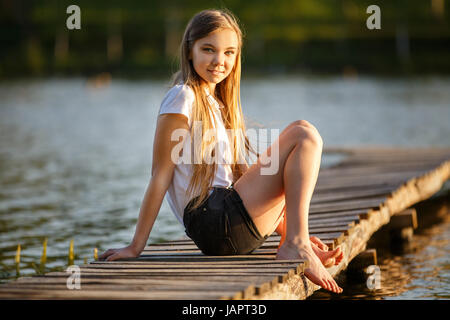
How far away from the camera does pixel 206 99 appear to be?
403 centimetres

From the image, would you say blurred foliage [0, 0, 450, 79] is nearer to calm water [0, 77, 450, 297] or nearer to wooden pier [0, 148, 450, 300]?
calm water [0, 77, 450, 297]

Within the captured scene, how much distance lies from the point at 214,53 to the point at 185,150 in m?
0.54

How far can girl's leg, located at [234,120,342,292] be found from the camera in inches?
149

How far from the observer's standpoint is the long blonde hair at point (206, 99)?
394 cm

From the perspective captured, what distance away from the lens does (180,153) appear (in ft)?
13.0

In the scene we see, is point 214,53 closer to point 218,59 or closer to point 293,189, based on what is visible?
point 218,59

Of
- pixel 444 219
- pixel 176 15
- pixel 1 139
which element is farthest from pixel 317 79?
pixel 444 219

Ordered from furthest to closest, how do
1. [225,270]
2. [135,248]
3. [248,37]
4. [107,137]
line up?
1. [248,37]
2. [107,137]
3. [135,248]
4. [225,270]

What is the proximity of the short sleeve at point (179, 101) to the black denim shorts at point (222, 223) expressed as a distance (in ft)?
1.38

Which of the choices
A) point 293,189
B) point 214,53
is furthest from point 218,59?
point 293,189

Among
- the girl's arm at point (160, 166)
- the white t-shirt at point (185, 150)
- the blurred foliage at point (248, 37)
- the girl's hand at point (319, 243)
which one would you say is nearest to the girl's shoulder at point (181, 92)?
the white t-shirt at point (185, 150)

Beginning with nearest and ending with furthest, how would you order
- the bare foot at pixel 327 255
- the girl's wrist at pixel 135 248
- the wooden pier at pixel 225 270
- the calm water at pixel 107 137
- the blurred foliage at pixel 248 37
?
the wooden pier at pixel 225 270 < the bare foot at pixel 327 255 < the girl's wrist at pixel 135 248 < the calm water at pixel 107 137 < the blurred foliage at pixel 248 37

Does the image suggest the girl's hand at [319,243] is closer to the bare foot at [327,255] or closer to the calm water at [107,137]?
the bare foot at [327,255]
